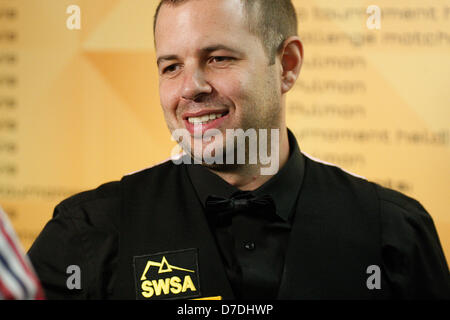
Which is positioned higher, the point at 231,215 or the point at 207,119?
the point at 207,119

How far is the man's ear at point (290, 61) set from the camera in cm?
120

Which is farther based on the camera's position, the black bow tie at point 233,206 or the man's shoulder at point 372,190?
the man's shoulder at point 372,190

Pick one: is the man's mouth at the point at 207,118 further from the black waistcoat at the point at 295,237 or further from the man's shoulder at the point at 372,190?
the man's shoulder at the point at 372,190

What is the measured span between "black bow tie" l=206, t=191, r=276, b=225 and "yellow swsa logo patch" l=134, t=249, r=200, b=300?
0.33ft

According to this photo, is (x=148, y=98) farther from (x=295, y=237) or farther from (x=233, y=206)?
(x=295, y=237)

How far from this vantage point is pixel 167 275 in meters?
1.08

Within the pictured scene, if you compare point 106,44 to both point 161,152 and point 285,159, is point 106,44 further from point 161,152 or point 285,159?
point 285,159

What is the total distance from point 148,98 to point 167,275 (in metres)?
0.67

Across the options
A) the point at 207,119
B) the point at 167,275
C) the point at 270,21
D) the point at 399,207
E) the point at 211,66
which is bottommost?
the point at 167,275

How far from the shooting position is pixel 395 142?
4.76ft

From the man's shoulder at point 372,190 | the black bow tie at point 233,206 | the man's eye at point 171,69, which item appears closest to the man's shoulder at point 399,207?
the man's shoulder at point 372,190

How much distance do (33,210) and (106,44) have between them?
605mm

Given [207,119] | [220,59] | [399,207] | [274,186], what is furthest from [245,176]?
[399,207]

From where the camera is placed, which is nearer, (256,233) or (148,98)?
(256,233)
